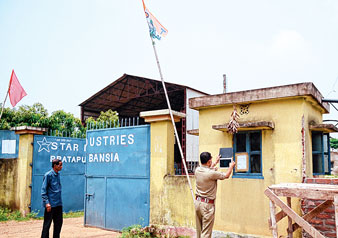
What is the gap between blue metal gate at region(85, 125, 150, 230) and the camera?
6980 millimetres

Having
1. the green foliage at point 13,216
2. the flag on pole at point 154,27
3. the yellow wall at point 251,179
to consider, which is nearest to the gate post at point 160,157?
the yellow wall at point 251,179

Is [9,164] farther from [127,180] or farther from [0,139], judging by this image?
[127,180]

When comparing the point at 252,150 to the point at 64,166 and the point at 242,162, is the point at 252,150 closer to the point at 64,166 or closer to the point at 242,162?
the point at 242,162

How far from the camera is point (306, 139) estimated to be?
520 centimetres

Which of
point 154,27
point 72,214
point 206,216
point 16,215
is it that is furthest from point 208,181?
point 16,215

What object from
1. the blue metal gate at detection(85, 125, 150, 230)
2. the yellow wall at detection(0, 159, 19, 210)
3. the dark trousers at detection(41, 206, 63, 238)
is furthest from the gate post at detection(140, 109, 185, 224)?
the yellow wall at detection(0, 159, 19, 210)

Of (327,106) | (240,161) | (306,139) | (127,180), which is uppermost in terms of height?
(327,106)

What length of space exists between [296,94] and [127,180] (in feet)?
13.3

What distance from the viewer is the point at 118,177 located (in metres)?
7.41

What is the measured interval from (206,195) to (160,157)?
2204mm

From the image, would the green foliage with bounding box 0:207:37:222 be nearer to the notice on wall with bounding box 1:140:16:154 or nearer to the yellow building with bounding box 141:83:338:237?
the notice on wall with bounding box 1:140:16:154

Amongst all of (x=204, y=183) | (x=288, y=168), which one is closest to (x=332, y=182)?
(x=288, y=168)

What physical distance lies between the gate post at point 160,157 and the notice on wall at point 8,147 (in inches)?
217

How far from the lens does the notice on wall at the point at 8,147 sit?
1012cm
